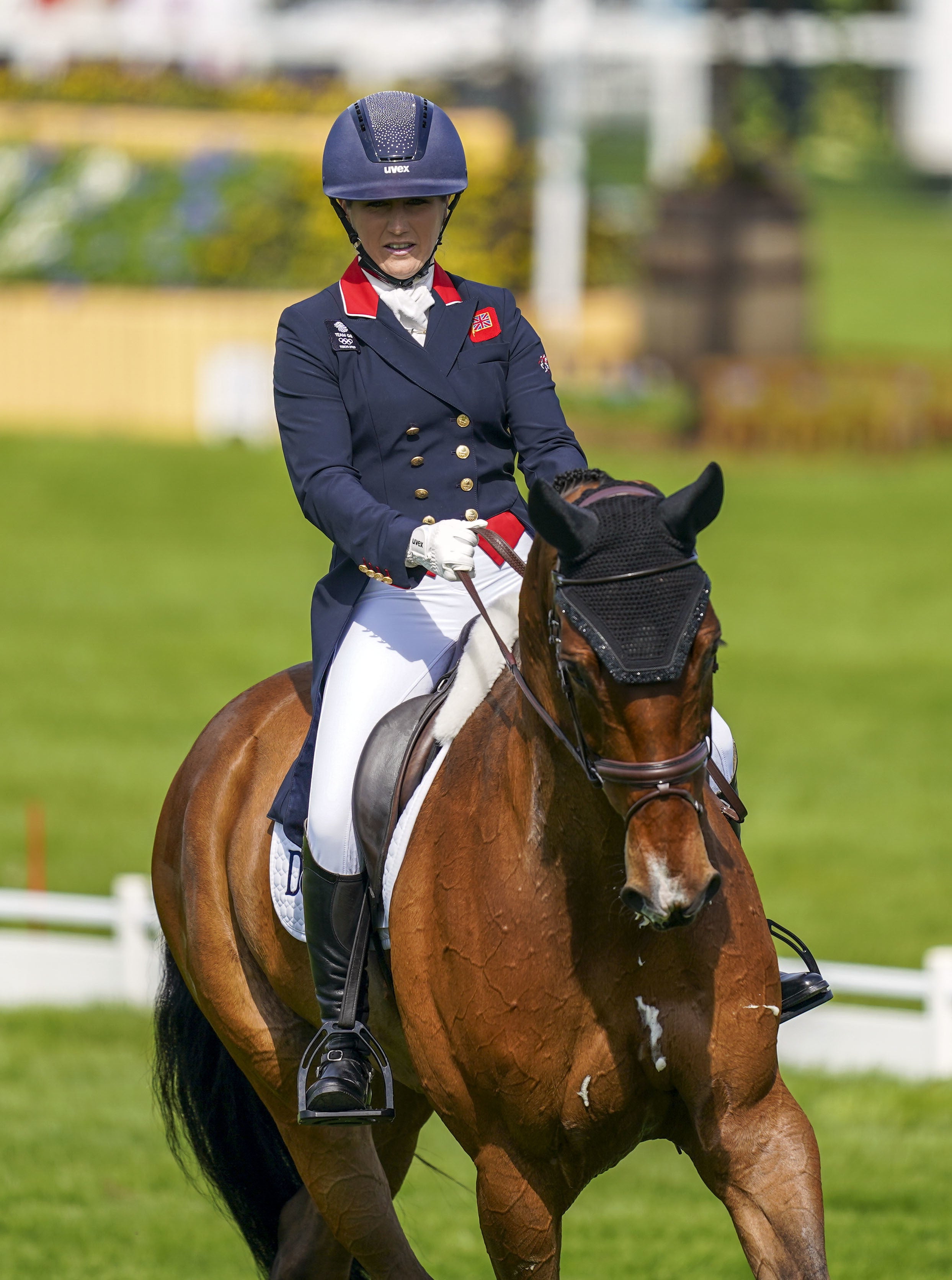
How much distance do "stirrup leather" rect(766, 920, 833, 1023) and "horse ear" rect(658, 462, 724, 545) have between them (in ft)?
4.60

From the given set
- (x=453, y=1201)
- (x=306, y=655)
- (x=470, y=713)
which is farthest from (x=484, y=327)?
(x=306, y=655)

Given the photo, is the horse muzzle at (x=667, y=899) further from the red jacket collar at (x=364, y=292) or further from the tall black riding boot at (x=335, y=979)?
the red jacket collar at (x=364, y=292)

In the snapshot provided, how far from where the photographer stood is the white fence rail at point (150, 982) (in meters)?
9.60

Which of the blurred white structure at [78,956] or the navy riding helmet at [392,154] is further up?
the navy riding helmet at [392,154]

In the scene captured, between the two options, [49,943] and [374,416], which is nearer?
[374,416]

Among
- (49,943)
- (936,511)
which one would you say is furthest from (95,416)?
(49,943)

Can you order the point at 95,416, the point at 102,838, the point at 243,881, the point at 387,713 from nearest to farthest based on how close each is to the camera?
the point at 387,713 → the point at 243,881 → the point at 102,838 → the point at 95,416

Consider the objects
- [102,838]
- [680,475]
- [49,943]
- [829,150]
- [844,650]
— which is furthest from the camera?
[829,150]

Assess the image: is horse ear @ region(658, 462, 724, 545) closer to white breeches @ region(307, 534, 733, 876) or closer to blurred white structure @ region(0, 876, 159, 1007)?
white breeches @ region(307, 534, 733, 876)

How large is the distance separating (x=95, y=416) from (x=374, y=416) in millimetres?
23126

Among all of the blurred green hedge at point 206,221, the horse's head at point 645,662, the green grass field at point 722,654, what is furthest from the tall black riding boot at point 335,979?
the blurred green hedge at point 206,221

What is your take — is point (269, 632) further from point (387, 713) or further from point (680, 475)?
point (387, 713)

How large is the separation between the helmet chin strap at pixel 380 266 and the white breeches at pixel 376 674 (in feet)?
2.55

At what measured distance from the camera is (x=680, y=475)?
78.3 feet
